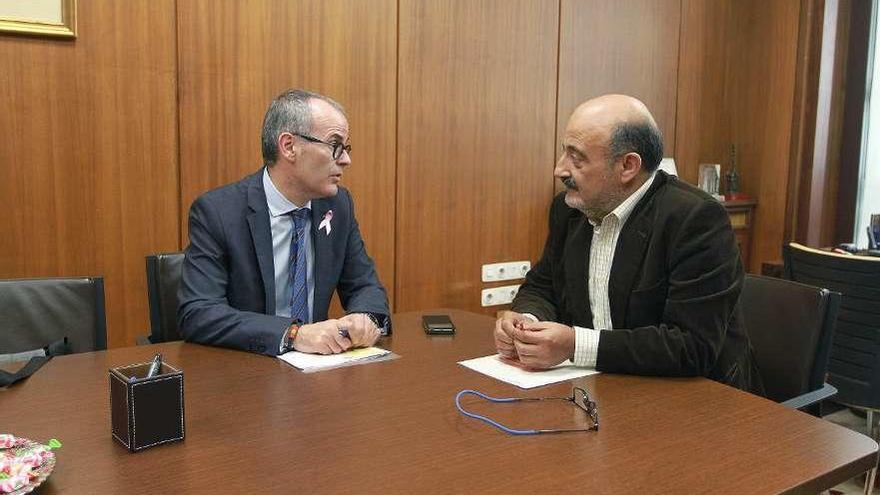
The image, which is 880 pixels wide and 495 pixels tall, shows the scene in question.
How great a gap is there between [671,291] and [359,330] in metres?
0.79

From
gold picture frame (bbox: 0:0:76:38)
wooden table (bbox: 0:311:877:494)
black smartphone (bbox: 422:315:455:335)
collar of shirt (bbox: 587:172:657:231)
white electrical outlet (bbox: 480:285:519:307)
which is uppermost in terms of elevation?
gold picture frame (bbox: 0:0:76:38)

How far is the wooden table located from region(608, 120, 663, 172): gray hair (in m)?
0.61

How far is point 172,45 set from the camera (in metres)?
2.87

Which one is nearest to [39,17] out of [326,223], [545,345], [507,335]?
[326,223]

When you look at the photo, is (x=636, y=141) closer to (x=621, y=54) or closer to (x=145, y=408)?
(x=145, y=408)

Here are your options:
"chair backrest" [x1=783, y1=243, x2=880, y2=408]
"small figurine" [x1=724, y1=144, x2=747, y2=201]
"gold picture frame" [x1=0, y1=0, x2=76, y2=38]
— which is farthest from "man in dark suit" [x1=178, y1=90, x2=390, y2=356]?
"small figurine" [x1=724, y1=144, x2=747, y2=201]

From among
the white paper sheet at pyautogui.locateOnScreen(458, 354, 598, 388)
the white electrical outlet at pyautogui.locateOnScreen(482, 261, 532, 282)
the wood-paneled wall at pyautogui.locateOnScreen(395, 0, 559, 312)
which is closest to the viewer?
the white paper sheet at pyautogui.locateOnScreen(458, 354, 598, 388)

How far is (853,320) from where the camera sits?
9.72 ft

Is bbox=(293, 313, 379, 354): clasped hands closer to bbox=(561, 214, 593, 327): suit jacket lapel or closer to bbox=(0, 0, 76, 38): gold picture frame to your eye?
bbox=(561, 214, 593, 327): suit jacket lapel

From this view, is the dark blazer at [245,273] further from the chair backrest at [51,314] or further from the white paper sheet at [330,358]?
the chair backrest at [51,314]

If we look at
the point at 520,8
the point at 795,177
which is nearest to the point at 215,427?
the point at 520,8

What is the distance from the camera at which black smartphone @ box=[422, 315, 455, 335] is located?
81.3 inches

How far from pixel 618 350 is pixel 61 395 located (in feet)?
3.92

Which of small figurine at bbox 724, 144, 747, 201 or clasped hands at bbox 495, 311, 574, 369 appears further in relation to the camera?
small figurine at bbox 724, 144, 747, 201
